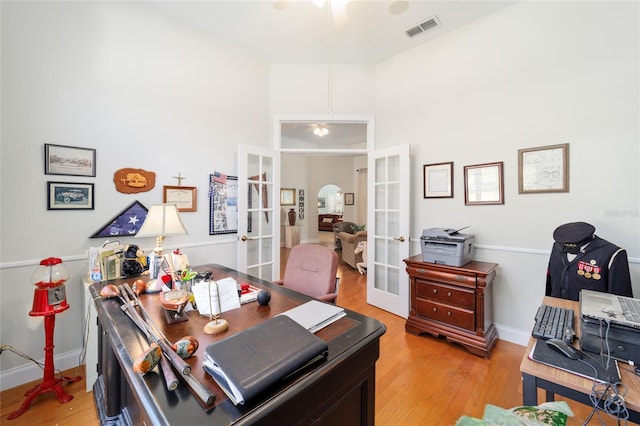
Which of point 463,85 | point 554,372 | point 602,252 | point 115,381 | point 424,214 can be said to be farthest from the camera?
point 424,214

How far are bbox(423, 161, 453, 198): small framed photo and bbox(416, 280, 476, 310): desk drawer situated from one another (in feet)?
3.32

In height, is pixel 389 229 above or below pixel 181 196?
below

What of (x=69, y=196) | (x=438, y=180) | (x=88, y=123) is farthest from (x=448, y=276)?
(x=88, y=123)

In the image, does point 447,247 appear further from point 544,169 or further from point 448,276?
point 544,169

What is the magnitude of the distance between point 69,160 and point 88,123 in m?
0.35

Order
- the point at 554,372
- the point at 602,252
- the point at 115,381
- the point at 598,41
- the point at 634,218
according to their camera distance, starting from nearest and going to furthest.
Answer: the point at 554,372 < the point at 115,381 < the point at 602,252 < the point at 634,218 < the point at 598,41

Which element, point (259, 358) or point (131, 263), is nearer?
point (259, 358)

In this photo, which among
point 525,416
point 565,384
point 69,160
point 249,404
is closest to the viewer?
point 525,416

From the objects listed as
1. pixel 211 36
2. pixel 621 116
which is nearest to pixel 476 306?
pixel 621 116

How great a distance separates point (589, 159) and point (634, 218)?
53 centimetres

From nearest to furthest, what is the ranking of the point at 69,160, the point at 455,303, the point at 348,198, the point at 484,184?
1. the point at 69,160
2. the point at 455,303
3. the point at 484,184
4. the point at 348,198

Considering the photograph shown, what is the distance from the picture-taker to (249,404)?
64 centimetres

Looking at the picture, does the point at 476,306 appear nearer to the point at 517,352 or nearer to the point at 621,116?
the point at 517,352

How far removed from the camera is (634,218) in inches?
75.8
